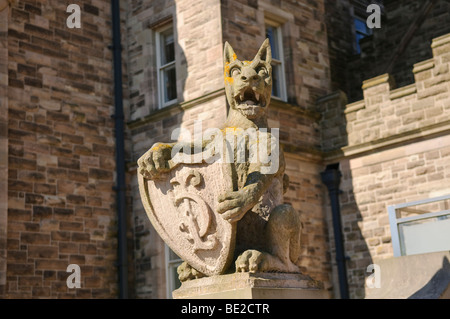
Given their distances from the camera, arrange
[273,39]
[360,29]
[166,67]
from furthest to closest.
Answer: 1. [360,29]
2. [273,39]
3. [166,67]

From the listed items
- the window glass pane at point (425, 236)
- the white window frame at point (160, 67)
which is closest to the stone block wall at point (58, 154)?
the white window frame at point (160, 67)

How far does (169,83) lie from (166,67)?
0.31 m

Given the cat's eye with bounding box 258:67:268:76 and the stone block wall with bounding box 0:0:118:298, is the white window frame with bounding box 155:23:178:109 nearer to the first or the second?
the stone block wall with bounding box 0:0:118:298

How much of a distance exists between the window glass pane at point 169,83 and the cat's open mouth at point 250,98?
7622 millimetres

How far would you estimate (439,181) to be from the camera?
11430mm

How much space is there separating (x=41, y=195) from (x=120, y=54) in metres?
3.42

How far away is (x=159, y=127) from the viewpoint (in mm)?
13055

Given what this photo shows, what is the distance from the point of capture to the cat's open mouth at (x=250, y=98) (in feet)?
19.3

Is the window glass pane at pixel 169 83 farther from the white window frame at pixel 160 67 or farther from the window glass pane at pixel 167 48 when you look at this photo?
the window glass pane at pixel 167 48

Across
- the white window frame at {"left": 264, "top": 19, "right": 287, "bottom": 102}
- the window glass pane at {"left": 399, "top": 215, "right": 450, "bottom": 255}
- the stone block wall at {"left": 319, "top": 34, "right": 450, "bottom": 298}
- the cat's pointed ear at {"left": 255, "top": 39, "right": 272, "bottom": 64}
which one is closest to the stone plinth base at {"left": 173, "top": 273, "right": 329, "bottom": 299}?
the cat's pointed ear at {"left": 255, "top": 39, "right": 272, "bottom": 64}

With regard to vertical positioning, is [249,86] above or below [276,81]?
below

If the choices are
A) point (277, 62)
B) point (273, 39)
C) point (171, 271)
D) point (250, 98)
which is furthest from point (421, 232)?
point (273, 39)

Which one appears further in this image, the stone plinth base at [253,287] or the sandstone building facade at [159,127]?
the sandstone building facade at [159,127]

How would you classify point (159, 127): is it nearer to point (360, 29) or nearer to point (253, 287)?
→ point (360, 29)
